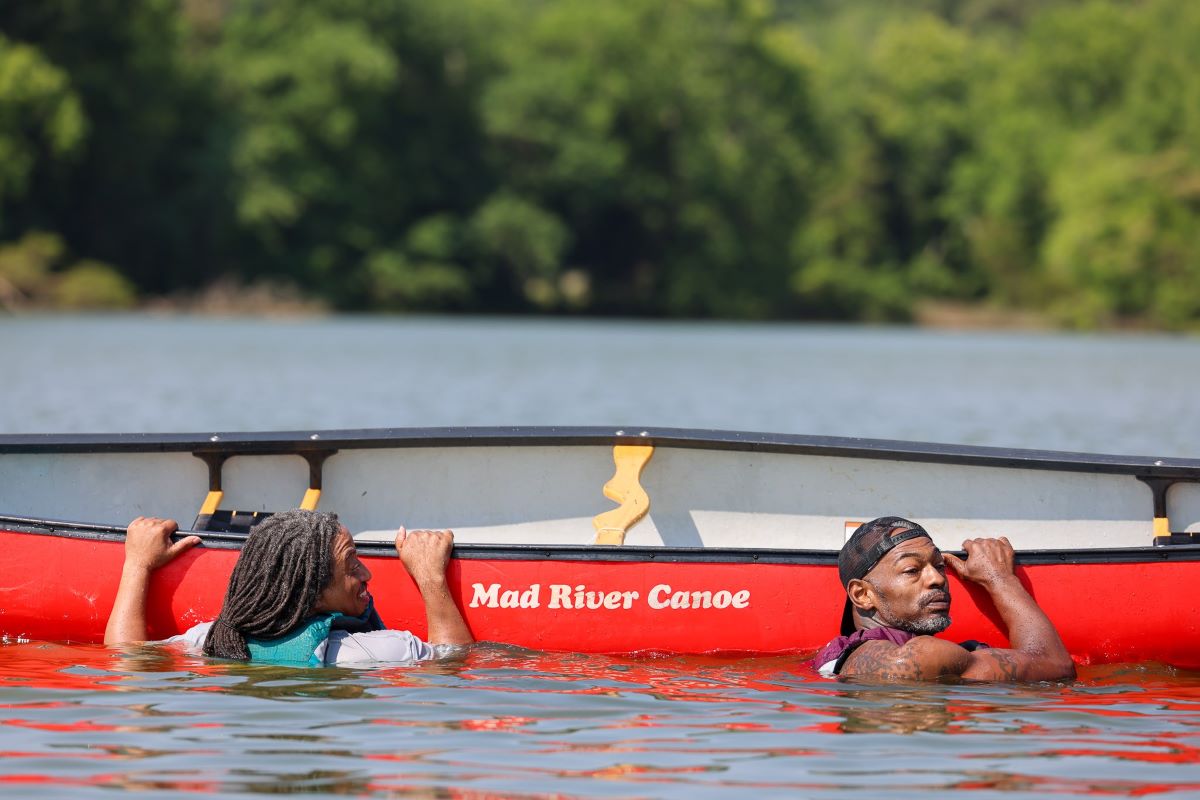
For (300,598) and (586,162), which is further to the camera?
(586,162)

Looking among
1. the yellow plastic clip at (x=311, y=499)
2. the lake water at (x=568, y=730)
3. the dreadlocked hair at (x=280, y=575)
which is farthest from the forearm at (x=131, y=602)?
the yellow plastic clip at (x=311, y=499)

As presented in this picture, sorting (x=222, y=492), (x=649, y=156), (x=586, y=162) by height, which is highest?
(x=649, y=156)

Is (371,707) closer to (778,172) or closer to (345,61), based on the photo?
(345,61)

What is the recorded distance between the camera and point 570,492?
11.1 metres

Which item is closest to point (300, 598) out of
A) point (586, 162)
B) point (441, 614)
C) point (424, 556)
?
point (424, 556)

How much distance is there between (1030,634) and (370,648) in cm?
302

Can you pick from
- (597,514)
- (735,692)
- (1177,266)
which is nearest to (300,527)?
(735,692)

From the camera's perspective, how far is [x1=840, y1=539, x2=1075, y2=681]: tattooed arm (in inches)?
320

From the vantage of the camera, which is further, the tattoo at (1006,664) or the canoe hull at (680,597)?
the canoe hull at (680,597)

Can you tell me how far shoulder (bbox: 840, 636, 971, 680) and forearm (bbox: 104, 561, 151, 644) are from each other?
342cm

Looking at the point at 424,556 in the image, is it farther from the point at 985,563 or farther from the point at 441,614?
the point at 985,563

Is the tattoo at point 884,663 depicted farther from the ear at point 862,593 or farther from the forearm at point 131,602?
the forearm at point 131,602

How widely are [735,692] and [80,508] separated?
441 cm

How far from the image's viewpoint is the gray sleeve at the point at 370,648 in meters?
8.64
